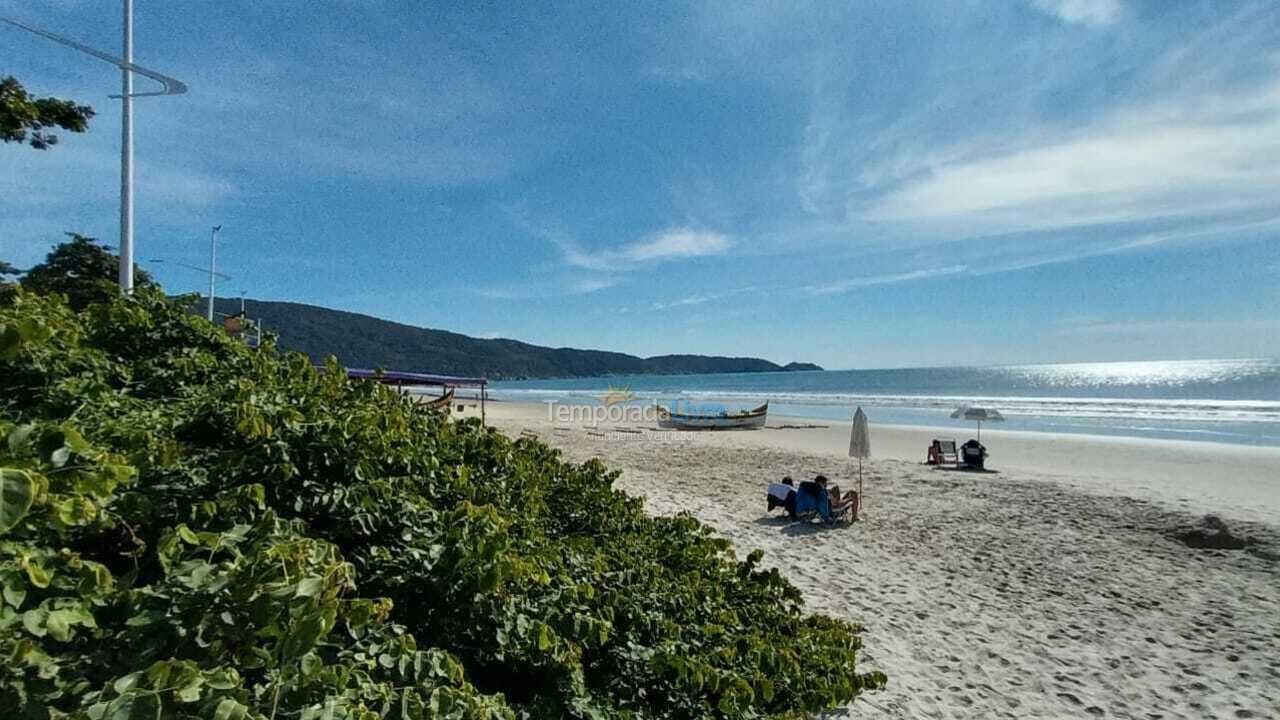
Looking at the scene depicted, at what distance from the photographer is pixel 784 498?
32.1 feet

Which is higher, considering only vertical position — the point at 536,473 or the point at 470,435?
the point at 470,435

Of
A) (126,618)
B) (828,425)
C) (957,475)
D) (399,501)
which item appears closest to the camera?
(126,618)

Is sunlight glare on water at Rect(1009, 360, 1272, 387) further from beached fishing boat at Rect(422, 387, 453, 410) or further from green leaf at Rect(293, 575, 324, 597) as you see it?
green leaf at Rect(293, 575, 324, 597)

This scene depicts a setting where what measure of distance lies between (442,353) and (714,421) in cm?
11866

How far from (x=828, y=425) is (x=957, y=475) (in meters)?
15.5

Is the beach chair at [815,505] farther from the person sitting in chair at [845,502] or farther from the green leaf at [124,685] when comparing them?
the green leaf at [124,685]

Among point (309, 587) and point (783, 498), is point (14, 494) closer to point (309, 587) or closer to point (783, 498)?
point (309, 587)

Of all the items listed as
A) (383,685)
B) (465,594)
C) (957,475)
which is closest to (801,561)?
(465,594)

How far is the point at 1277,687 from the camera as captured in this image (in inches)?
184

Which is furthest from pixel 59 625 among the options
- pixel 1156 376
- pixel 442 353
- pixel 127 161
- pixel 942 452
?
pixel 442 353

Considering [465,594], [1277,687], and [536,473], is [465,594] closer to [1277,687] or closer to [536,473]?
[536,473]

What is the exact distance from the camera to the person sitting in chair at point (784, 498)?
9.59m

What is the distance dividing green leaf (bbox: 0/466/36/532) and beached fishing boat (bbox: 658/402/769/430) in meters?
25.9

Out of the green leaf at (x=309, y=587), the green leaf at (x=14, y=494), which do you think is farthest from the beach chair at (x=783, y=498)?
the green leaf at (x=14, y=494)
